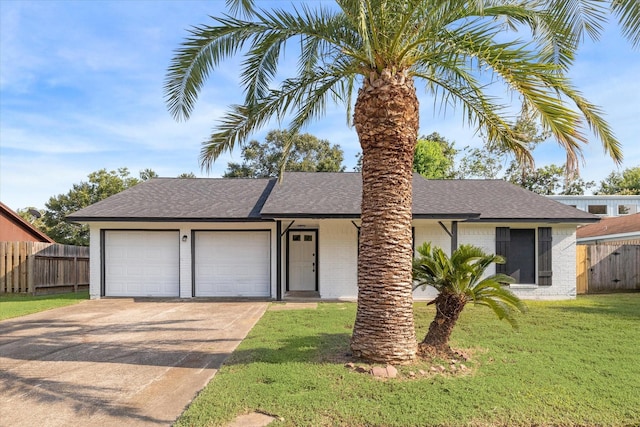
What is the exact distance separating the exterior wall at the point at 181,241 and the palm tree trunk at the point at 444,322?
8.02 meters

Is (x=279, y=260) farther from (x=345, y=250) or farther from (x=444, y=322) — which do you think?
(x=444, y=322)

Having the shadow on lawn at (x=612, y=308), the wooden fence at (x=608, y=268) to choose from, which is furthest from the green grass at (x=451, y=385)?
the wooden fence at (x=608, y=268)

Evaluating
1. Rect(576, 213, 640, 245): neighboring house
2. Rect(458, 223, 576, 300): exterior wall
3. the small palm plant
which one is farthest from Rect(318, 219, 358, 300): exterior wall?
Rect(576, 213, 640, 245): neighboring house

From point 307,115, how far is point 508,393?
5.46 m

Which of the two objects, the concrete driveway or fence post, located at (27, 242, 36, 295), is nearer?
the concrete driveway

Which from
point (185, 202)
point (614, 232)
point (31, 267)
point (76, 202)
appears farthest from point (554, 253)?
point (76, 202)

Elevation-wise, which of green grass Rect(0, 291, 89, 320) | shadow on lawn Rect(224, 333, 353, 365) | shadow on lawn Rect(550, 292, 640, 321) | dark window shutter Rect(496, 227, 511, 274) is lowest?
green grass Rect(0, 291, 89, 320)

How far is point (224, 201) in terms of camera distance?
15.1 m

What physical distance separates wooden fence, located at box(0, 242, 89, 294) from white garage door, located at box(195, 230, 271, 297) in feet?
21.0

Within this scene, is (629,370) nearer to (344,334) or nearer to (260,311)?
(344,334)

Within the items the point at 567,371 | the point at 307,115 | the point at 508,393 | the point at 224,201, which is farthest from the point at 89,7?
the point at 567,371

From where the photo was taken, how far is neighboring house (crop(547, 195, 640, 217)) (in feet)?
96.8

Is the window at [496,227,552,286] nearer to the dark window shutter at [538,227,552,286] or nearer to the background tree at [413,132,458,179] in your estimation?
the dark window shutter at [538,227,552,286]

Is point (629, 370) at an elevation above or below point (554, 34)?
below
